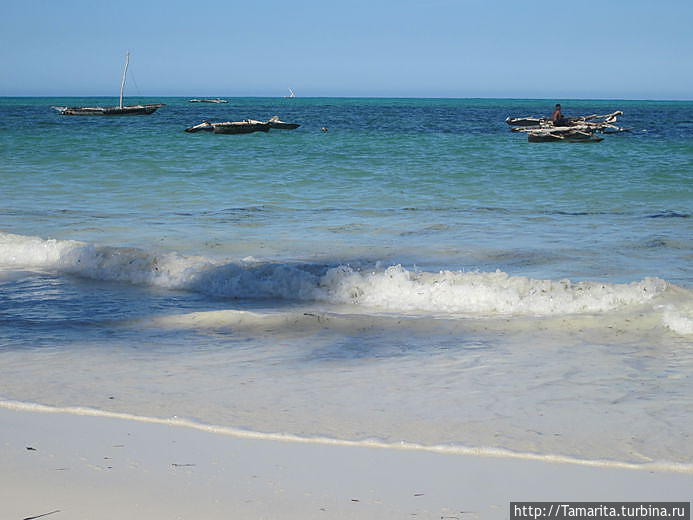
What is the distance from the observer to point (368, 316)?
5.98m

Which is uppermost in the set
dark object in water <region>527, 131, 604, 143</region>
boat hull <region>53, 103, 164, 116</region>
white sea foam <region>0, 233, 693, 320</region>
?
boat hull <region>53, 103, 164, 116</region>

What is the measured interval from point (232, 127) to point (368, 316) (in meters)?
32.0

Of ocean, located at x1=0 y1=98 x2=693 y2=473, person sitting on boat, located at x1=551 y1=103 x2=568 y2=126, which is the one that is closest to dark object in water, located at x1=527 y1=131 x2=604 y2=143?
person sitting on boat, located at x1=551 y1=103 x2=568 y2=126

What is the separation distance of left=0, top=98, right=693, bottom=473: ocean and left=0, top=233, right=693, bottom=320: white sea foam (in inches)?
0.9

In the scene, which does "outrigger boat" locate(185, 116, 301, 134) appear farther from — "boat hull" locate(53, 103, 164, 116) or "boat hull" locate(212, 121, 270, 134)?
"boat hull" locate(53, 103, 164, 116)

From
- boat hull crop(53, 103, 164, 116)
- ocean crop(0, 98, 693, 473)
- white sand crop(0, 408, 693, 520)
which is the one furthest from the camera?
boat hull crop(53, 103, 164, 116)

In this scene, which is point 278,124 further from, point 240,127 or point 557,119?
point 557,119

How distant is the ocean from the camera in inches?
148

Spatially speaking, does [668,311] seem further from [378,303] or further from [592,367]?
[378,303]

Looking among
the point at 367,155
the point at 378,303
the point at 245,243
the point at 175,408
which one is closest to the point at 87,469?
the point at 175,408

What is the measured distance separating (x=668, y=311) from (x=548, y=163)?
16.2 metres

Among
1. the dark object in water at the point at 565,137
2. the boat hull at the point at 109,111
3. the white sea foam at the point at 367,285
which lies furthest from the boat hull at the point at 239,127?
the white sea foam at the point at 367,285

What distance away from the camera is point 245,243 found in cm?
956

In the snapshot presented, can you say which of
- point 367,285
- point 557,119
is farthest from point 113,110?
point 367,285
